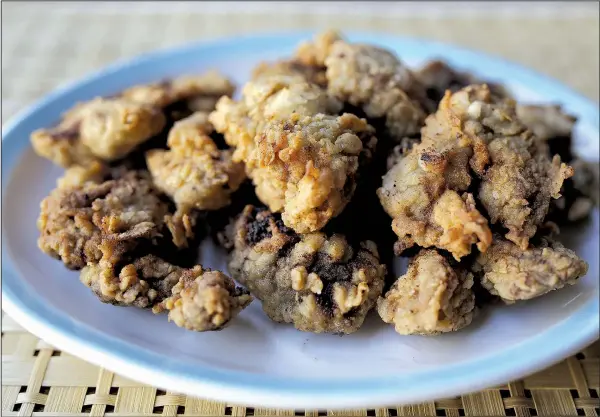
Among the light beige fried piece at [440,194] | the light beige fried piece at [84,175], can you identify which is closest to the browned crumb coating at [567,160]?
the light beige fried piece at [440,194]

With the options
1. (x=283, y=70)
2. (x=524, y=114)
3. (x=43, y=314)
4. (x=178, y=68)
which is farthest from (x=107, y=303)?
(x=524, y=114)

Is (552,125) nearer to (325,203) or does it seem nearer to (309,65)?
(309,65)

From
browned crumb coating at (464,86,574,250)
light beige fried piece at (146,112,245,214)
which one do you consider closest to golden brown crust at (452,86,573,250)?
browned crumb coating at (464,86,574,250)

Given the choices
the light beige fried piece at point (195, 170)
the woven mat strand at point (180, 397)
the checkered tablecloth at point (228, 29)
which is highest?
the light beige fried piece at point (195, 170)

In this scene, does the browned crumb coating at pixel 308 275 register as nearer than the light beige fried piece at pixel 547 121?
Yes

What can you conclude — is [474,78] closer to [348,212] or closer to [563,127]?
[563,127]

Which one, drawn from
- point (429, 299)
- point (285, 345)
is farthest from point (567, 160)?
point (285, 345)

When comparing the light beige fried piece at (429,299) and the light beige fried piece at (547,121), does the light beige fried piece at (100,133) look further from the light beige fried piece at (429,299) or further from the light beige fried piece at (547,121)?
the light beige fried piece at (547,121)
